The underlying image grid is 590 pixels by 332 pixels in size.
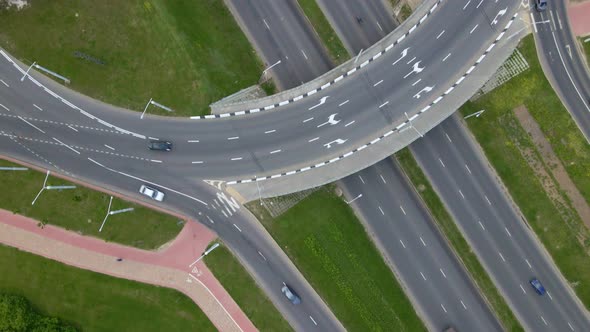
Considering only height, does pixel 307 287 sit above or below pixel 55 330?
below

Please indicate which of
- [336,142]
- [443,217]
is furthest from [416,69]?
[443,217]

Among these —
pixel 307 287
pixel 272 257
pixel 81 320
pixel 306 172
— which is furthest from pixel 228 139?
pixel 81 320

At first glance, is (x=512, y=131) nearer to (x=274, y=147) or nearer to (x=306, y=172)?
(x=306, y=172)

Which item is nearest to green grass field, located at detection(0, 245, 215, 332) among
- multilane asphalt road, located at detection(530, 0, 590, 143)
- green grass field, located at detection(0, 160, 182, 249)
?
green grass field, located at detection(0, 160, 182, 249)

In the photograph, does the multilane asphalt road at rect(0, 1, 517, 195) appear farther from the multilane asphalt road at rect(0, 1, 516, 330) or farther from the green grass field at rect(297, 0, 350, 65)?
the green grass field at rect(297, 0, 350, 65)

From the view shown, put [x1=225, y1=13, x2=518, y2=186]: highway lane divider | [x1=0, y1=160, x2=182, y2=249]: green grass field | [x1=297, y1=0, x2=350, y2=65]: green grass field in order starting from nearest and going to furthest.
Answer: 1. [x1=225, y1=13, x2=518, y2=186]: highway lane divider
2. [x1=0, y1=160, x2=182, y2=249]: green grass field
3. [x1=297, y1=0, x2=350, y2=65]: green grass field

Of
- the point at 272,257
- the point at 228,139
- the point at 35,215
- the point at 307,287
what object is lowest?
the point at 307,287

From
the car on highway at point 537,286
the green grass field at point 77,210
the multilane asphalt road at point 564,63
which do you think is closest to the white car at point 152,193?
the green grass field at point 77,210
